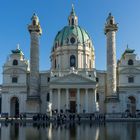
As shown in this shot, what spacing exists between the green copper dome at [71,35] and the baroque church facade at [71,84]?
6.58 metres

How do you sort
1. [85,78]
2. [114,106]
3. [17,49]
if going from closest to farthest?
[114,106]
[85,78]
[17,49]


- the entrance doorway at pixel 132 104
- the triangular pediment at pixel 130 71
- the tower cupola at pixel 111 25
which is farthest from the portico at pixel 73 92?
the tower cupola at pixel 111 25

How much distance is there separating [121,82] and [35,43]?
72.4ft

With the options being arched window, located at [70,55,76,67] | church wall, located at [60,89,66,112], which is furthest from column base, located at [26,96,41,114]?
arched window, located at [70,55,76,67]

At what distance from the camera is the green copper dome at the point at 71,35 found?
8669cm

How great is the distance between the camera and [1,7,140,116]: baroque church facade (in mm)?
71188

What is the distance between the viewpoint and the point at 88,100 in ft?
246

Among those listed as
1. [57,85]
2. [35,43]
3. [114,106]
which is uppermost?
[35,43]

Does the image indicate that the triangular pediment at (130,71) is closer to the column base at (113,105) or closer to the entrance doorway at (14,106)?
the column base at (113,105)

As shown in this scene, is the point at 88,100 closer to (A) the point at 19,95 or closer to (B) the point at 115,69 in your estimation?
(B) the point at 115,69

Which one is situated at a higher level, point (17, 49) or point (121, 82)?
point (17, 49)

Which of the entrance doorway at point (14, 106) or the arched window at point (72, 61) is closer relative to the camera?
the entrance doorway at point (14, 106)

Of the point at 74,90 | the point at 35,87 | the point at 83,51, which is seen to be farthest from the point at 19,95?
the point at 83,51

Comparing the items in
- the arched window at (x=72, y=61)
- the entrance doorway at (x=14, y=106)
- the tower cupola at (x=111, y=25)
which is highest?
the tower cupola at (x=111, y=25)
